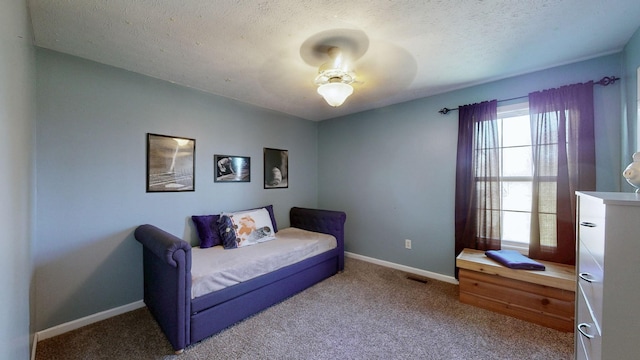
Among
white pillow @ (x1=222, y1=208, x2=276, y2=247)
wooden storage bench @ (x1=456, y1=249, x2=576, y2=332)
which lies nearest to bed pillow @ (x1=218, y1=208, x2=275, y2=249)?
white pillow @ (x1=222, y1=208, x2=276, y2=247)

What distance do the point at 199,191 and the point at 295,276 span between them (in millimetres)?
1430

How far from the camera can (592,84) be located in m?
2.03

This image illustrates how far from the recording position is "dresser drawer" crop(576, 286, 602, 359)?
101 cm

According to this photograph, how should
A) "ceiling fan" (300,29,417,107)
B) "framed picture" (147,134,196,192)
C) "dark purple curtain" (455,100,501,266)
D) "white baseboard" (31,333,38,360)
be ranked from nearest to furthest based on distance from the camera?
1. "white baseboard" (31,333,38,360)
2. "ceiling fan" (300,29,417,107)
3. "framed picture" (147,134,196,192)
4. "dark purple curtain" (455,100,501,266)

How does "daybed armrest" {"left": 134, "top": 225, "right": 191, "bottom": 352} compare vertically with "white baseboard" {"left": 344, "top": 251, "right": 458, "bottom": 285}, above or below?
above

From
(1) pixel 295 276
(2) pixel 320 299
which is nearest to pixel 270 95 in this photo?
(1) pixel 295 276

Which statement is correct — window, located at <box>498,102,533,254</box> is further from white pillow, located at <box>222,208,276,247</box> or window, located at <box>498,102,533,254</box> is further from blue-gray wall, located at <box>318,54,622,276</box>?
white pillow, located at <box>222,208,276,247</box>

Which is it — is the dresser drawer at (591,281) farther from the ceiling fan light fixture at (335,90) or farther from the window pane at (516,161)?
the ceiling fan light fixture at (335,90)

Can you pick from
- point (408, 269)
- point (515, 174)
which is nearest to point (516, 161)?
point (515, 174)

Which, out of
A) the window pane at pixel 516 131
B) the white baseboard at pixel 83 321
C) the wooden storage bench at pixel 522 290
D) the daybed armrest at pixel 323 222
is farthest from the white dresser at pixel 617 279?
the white baseboard at pixel 83 321

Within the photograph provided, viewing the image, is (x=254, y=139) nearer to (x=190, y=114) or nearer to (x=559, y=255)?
(x=190, y=114)

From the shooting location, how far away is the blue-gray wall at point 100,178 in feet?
6.18

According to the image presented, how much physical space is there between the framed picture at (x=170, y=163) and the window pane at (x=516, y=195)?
3.34 m

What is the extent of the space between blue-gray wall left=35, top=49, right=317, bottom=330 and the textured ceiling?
220 mm
